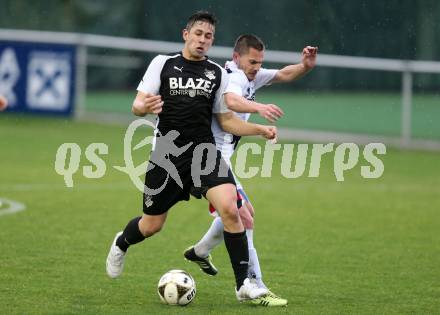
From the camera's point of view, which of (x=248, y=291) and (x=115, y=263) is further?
(x=115, y=263)

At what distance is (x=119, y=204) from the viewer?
12.4 m

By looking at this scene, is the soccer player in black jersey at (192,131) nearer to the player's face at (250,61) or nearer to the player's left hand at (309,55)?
the player's face at (250,61)

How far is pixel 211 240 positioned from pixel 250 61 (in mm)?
1428

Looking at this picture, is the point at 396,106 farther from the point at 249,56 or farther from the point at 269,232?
the point at 249,56

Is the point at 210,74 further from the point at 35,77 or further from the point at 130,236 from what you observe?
the point at 35,77

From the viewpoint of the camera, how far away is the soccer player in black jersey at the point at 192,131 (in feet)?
23.8

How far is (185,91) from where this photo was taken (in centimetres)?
740

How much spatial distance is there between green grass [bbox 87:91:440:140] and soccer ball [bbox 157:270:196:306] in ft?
40.0

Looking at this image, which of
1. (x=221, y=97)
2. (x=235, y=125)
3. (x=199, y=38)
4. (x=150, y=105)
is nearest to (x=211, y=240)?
(x=235, y=125)

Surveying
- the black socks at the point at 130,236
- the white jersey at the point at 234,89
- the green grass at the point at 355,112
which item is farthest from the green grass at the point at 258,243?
the green grass at the point at 355,112

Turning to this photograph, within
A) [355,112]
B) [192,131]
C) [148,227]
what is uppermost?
[355,112]

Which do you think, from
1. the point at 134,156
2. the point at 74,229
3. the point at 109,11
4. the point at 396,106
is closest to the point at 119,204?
the point at 74,229

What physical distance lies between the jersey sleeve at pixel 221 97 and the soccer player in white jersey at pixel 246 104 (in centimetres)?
4

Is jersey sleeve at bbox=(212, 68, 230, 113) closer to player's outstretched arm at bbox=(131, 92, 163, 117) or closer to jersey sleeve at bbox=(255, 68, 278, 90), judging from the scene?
player's outstretched arm at bbox=(131, 92, 163, 117)
